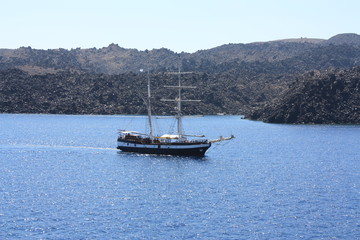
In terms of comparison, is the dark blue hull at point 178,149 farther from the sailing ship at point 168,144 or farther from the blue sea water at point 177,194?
the blue sea water at point 177,194

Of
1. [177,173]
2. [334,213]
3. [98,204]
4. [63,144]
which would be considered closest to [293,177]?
[177,173]

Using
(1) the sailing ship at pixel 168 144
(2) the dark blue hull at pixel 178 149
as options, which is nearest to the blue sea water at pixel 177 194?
(2) the dark blue hull at pixel 178 149

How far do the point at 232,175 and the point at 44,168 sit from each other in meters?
32.0

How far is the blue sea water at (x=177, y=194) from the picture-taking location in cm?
5628

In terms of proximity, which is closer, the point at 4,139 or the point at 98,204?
the point at 98,204

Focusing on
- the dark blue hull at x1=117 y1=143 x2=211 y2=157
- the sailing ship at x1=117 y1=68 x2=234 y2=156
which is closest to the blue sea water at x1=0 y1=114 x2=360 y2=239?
the dark blue hull at x1=117 y1=143 x2=211 y2=157

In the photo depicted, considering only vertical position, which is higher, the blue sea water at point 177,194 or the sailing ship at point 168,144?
the sailing ship at point 168,144

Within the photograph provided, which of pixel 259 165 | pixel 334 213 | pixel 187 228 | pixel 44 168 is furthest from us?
pixel 259 165

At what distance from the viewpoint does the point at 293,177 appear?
88938 mm

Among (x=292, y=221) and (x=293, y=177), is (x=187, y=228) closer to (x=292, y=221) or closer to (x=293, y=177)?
(x=292, y=221)

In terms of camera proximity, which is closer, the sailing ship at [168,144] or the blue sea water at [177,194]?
the blue sea water at [177,194]

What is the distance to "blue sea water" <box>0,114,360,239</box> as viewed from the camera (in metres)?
56.3

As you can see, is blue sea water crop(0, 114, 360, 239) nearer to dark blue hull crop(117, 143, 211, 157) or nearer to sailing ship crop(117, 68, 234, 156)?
dark blue hull crop(117, 143, 211, 157)

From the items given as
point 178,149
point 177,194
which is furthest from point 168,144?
point 177,194
